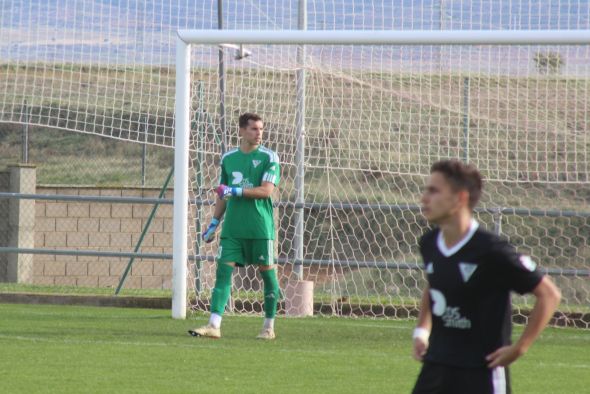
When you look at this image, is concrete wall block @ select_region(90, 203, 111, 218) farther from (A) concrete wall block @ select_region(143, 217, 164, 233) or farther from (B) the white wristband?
(B) the white wristband

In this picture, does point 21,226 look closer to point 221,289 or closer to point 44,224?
point 44,224

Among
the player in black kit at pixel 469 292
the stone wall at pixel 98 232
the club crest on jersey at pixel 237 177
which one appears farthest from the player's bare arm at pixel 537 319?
the stone wall at pixel 98 232

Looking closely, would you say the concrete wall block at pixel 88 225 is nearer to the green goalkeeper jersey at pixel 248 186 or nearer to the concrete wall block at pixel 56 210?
the concrete wall block at pixel 56 210

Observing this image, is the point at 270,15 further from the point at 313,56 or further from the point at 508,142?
the point at 508,142

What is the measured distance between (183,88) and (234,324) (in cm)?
234

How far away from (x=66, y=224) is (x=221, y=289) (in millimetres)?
8953

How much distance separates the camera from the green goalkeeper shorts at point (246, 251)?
11117 millimetres

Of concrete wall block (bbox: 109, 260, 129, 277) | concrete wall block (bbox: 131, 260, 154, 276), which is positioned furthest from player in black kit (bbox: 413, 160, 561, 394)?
concrete wall block (bbox: 109, 260, 129, 277)

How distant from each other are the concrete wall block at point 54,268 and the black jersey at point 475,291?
15.3 m

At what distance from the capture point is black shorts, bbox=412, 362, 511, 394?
500 centimetres

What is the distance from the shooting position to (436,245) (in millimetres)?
5176

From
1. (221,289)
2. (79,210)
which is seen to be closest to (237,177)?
(221,289)

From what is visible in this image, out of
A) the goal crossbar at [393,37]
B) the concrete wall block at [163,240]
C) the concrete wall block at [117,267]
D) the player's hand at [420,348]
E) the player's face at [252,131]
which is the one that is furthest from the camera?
Result: the concrete wall block at [117,267]

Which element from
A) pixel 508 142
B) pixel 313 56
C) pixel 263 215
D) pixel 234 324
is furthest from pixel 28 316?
pixel 508 142
